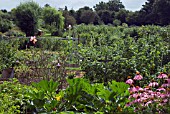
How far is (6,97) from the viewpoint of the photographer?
11.2 feet

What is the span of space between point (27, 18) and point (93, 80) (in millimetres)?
18698

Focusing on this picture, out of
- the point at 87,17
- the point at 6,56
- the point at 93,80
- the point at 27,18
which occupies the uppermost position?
the point at 87,17

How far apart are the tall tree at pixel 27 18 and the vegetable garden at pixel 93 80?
10956 mm

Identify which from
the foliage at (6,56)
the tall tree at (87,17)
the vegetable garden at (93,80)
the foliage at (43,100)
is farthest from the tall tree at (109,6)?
the foliage at (43,100)

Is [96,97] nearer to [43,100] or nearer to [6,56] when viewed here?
[43,100]

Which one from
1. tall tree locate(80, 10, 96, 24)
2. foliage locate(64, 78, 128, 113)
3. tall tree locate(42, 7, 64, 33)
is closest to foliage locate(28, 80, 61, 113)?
foliage locate(64, 78, 128, 113)

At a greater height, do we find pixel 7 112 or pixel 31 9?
pixel 31 9

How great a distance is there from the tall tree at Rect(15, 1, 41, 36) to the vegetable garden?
1096 centimetres

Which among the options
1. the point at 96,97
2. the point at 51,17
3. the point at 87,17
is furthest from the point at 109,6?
the point at 96,97

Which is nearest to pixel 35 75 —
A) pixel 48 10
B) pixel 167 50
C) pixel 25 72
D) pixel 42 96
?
pixel 25 72

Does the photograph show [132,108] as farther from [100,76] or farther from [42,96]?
[100,76]

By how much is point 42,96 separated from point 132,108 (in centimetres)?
70

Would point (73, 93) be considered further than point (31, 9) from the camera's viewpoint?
No

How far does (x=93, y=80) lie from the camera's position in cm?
613
